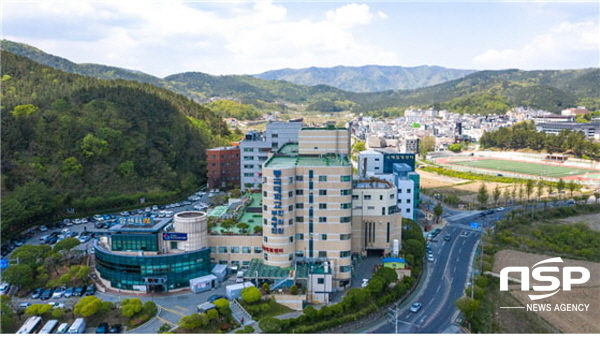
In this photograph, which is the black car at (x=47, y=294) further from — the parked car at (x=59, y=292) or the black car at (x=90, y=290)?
the black car at (x=90, y=290)

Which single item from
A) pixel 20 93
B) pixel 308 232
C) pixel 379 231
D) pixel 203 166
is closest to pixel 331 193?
pixel 308 232

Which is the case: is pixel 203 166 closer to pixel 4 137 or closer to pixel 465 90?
pixel 4 137

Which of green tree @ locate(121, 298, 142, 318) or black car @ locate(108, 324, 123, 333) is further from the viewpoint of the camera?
green tree @ locate(121, 298, 142, 318)

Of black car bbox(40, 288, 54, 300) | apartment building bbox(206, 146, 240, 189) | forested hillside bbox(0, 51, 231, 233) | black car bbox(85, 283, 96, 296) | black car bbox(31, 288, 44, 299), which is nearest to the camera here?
black car bbox(40, 288, 54, 300)

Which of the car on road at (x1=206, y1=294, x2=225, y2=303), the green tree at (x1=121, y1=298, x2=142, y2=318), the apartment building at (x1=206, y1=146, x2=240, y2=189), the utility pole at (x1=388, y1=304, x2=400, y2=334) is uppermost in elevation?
the apartment building at (x1=206, y1=146, x2=240, y2=189)

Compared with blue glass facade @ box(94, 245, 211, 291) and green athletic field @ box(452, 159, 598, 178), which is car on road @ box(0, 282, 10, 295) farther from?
green athletic field @ box(452, 159, 598, 178)

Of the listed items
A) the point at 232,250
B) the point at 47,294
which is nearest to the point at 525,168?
the point at 232,250

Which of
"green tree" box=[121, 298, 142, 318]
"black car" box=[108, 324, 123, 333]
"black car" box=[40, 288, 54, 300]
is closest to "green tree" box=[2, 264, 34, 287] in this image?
"black car" box=[40, 288, 54, 300]
